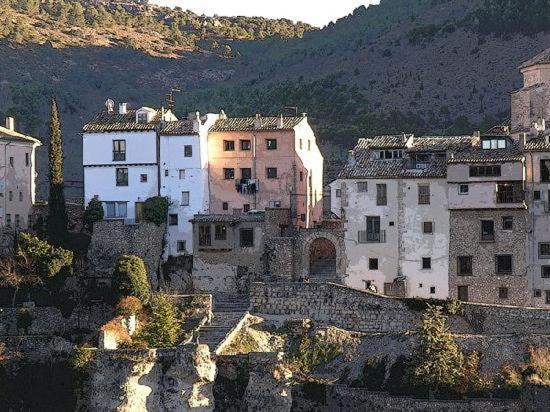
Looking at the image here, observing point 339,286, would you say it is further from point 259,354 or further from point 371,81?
point 371,81

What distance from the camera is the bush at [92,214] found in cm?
7275

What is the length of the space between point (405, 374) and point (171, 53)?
90496mm

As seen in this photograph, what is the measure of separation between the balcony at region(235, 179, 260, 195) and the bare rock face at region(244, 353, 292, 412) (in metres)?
14.5

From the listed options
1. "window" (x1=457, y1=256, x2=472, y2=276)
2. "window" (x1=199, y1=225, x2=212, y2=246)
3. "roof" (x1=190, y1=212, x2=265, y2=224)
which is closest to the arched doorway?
"roof" (x1=190, y1=212, x2=265, y2=224)

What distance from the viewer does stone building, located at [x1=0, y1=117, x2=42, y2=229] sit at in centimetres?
7581

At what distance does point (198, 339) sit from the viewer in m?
62.8

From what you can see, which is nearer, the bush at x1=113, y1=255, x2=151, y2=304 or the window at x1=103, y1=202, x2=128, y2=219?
the bush at x1=113, y1=255, x2=151, y2=304

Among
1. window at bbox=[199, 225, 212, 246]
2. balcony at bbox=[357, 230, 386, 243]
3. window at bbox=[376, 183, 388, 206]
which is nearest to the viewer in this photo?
balcony at bbox=[357, 230, 386, 243]

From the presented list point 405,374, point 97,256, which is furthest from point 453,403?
point 97,256

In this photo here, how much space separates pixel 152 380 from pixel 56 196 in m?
14.9

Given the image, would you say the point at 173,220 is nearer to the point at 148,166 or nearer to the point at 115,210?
the point at 148,166

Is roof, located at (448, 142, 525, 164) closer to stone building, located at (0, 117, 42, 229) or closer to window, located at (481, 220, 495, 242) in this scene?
window, located at (481, 220, 495, 242)

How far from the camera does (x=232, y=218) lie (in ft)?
233

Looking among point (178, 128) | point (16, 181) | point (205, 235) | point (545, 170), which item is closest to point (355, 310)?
point (205, 235)
